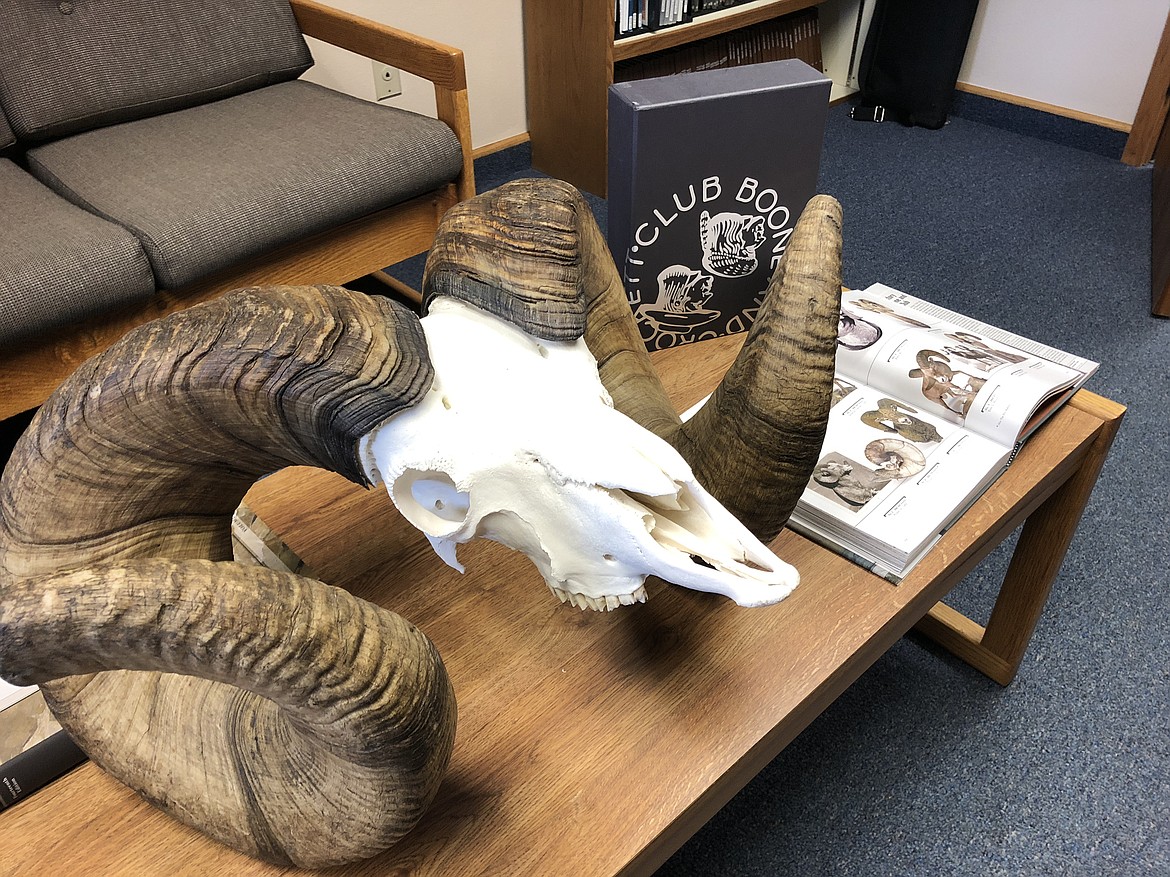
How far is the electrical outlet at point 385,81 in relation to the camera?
2.40 meters

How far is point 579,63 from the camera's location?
2455mm

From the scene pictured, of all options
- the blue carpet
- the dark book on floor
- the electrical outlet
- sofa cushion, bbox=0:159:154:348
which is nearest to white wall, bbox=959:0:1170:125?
the blue carpet

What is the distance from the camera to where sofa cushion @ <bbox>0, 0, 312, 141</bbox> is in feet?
5.39

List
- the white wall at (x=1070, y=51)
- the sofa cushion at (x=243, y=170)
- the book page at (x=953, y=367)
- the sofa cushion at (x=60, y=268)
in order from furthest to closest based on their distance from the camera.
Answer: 1. the white wall at (x=1070, y=51)
2. the sofa cushion at (x=243, y=170)
3. the sofa cushion at (x=60, y=268)
4. the book page at (x=953, y=367)

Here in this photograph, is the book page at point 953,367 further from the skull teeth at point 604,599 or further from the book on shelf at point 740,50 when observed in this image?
the book on shelf at point 740,50

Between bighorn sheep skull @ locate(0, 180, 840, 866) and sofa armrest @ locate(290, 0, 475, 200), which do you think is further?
sofa armrest @ locate(290, 0, 475, 200)

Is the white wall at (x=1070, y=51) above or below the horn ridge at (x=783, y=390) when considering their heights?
below

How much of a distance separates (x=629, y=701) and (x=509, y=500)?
25 centimetres

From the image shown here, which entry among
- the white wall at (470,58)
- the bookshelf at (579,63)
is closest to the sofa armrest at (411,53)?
the white wall at (470,58)

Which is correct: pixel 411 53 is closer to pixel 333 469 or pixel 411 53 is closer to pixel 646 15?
pixel 646 15

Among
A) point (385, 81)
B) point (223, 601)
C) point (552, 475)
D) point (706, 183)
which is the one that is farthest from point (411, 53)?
point (223, 601)

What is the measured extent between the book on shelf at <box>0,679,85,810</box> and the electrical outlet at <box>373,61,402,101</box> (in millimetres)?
2041

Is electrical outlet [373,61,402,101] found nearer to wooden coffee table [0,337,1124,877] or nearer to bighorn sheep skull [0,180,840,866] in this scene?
wooden coffee table [0,337,1124,877]

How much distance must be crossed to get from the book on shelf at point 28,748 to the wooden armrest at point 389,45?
135cm
